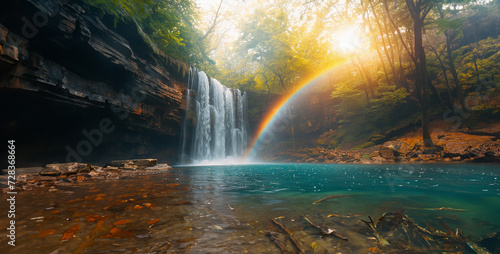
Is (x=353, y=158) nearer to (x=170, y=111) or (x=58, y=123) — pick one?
(x=170, y=111)

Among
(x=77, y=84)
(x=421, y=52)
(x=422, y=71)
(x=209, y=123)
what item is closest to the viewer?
(x=77, y=84)

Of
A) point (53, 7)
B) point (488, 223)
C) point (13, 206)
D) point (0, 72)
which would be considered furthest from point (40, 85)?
point (488, 223)

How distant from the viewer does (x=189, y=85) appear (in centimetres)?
1902

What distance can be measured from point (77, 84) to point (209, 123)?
467 inches

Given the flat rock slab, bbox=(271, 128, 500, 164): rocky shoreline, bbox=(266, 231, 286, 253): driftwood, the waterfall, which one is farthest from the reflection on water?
the waterfall

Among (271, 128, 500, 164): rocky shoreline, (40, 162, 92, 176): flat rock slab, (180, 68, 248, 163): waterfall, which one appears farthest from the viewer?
(180, 68, 248, 163): waterfall

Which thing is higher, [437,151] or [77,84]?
[77,84]

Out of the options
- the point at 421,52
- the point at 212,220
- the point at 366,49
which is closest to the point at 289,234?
the point at 212,220

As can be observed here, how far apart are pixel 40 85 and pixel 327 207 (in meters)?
12.5

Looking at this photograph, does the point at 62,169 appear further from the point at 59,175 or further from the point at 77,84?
the point at 77,84

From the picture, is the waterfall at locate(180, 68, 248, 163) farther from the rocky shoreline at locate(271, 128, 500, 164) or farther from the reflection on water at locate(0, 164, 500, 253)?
the reflection on water at locate(0, 164, 500, 253)

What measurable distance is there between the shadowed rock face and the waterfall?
76.2 inches

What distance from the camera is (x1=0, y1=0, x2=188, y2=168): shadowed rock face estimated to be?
7809 millimetres

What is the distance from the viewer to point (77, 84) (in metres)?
10.5
